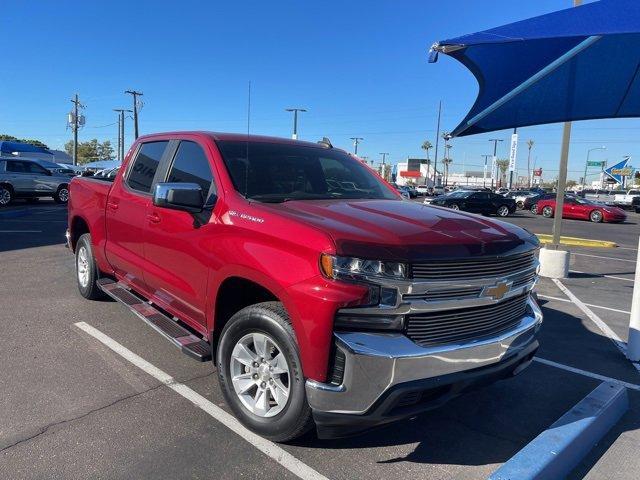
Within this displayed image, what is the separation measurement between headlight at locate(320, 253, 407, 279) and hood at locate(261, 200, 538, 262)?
4 cm

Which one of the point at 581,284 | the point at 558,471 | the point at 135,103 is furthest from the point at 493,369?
the point at 135,103

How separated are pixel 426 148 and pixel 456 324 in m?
136

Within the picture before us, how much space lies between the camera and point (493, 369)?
9.87 ft

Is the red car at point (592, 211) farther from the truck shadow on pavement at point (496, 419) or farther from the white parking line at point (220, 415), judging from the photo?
the white parking line at point (220, 415)

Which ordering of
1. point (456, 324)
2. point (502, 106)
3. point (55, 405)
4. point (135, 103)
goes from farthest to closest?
1. point (135, 103)
2. point (502, 106)
3. point (55, 405)
4. point (456, 324)

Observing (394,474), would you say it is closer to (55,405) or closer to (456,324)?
(456,324)

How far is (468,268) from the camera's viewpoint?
2.88m

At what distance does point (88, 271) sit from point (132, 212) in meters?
1.72

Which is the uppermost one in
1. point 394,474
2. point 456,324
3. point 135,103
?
point 135,103

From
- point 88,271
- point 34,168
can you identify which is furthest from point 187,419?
point 34,168

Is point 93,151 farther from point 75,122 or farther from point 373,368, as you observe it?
point 373,368

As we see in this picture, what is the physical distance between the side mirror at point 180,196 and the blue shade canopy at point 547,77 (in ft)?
6.69

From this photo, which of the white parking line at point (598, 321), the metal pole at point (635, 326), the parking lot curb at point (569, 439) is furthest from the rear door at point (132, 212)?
the white parking line at point (598, 321)

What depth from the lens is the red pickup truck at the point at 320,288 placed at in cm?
264
